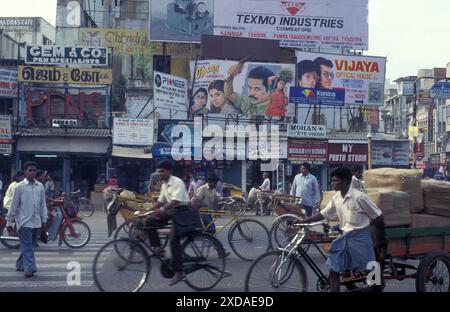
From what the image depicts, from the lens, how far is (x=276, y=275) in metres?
6.41

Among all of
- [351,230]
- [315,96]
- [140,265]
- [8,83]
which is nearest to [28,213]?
[140,265]

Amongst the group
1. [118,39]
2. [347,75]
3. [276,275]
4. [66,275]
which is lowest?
[66,275]

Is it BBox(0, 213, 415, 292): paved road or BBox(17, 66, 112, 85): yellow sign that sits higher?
BBox(17, 66, 112, 85): yellow sign

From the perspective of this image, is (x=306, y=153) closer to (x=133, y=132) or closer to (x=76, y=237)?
(x=133, y=132)

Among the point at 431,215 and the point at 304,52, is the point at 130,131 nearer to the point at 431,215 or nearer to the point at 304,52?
the point at 304,52

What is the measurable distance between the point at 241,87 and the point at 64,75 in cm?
885

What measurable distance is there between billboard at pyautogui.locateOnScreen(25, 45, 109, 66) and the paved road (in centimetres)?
1777

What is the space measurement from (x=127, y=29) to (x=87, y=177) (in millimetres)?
9373

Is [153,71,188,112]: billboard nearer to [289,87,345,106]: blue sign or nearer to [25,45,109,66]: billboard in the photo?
[25,45,109,66]: billboard

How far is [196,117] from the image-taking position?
3052 centimetres

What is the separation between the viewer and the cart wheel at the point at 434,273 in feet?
22.3

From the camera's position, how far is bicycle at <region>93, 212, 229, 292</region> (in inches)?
291

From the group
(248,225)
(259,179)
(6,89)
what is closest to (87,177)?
(6,89)

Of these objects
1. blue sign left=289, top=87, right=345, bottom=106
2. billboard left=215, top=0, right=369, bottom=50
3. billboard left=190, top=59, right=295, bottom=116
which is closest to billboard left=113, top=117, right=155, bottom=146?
billboard left=190, top=59, right=295, bottom=116
